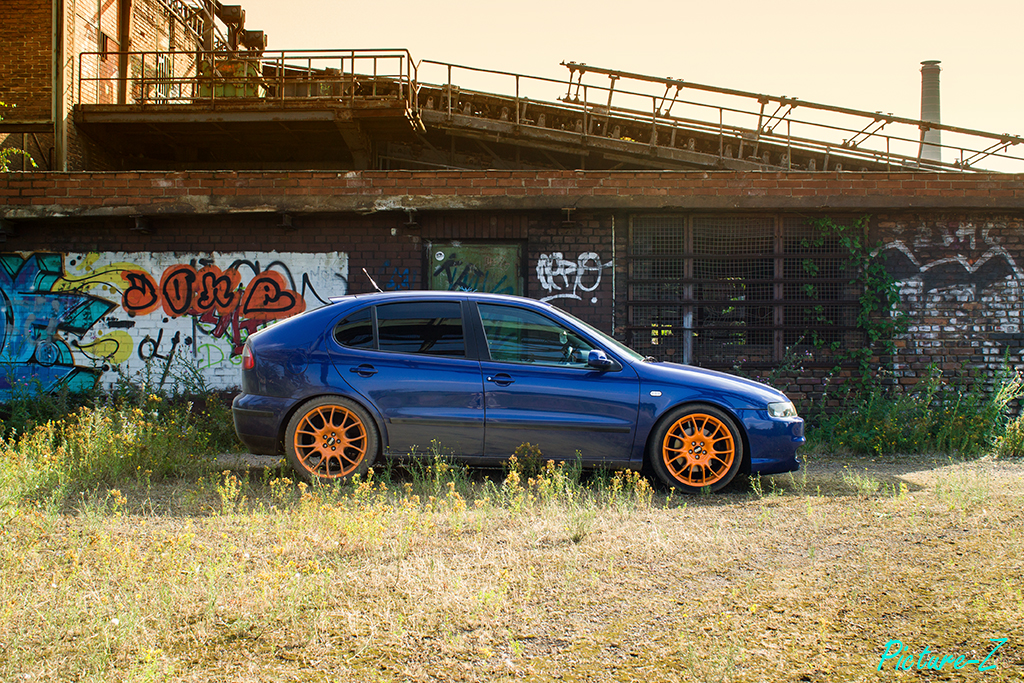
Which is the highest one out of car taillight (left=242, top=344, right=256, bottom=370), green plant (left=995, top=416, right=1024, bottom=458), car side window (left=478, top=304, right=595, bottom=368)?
car side window (left=478, top=304, right=595, bottom=368)

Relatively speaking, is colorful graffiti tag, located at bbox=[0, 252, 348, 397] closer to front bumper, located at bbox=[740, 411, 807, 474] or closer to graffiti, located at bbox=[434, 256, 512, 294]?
graffiti, located at bbox=[434, 256, 512, 294]

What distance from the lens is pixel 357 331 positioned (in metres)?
5.31

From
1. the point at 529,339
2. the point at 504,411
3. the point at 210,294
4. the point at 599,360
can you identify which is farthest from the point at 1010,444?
the point at 210,294

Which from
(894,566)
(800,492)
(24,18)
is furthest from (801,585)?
(24,18)

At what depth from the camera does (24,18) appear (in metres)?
15.0

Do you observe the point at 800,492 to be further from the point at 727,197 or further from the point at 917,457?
the point at 727,197

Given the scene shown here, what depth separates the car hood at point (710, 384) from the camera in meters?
5.11

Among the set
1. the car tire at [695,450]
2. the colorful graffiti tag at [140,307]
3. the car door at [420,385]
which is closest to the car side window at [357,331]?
the car door at [420,385]

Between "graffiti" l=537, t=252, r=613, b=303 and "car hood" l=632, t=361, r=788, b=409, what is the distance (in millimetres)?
3257

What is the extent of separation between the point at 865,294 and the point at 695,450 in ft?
14.9

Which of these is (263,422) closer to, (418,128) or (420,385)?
(420,385)

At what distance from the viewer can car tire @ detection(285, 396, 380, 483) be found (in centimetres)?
510

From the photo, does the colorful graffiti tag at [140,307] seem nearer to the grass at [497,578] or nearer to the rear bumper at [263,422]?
the grass at [497,578]

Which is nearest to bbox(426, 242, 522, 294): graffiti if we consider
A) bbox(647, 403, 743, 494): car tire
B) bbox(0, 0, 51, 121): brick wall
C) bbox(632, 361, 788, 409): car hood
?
bbox(632, 361, 788, 409): car hood
